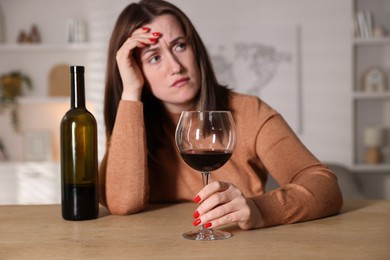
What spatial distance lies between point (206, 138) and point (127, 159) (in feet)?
1.60

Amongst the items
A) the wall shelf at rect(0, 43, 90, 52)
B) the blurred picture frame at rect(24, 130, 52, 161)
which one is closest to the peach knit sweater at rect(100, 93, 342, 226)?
the wall shelf at rect(0, 43, 90, 52)

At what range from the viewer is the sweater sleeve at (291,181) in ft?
4.21

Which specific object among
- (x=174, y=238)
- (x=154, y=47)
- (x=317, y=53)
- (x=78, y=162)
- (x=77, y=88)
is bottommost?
(x=174, y=238)

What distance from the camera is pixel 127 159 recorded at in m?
1.61

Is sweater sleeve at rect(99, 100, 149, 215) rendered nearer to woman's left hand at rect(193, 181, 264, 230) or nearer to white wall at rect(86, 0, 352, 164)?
woman's left hand at rect(193, 181, 264, 230)

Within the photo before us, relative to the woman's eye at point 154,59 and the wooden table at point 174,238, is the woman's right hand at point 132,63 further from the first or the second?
the wooden table at point 174,238

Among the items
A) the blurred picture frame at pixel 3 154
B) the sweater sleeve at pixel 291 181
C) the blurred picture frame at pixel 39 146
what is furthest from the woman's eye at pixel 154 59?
the blurred picture frame at pixel 3 154

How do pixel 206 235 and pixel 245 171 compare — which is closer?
pixel 206 235

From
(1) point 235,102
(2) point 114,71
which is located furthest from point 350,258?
(2) point 114,71

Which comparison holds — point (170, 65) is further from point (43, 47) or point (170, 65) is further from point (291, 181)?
point (43, 47)

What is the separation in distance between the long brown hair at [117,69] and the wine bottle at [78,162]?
1.47 feet

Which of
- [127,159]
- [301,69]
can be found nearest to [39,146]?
[301,69]

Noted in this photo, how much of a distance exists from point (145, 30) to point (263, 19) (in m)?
2.89

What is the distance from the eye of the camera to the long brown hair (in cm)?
179
